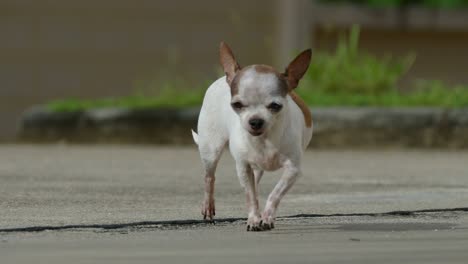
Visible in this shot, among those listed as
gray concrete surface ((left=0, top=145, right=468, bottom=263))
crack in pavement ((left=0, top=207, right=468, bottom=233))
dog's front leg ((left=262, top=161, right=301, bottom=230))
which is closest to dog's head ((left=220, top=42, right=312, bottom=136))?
dog's front leg ((left=262, top=161, right=301, bottom=230))

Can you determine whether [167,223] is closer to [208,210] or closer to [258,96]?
[208,210]

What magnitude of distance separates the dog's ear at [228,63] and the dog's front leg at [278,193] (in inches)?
18.8

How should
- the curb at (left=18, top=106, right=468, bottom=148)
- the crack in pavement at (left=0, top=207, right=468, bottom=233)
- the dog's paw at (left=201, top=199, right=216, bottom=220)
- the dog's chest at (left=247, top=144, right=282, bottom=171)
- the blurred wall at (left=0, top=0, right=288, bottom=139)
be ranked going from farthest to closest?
the blurred wall at (left=0, top=0, right=288, bottom=139) < the curb at (left=18, top=106, right=468, bottom=148) < the dog's paw at (left=201, top=199, right=216, bottom=220) < the dog's chest at (left=247, top=144, right=282, bottom=171) < the crack in pavement at (left=0, top=207, right=468, bottom=233)

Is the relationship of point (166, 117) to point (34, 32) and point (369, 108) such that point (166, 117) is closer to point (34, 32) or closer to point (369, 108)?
point (369, 108)

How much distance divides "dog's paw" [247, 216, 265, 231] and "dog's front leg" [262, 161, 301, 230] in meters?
0.02

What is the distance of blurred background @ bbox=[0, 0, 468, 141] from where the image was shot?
1614 centimetres

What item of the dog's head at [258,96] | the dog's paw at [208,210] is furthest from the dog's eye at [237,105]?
the dog's paw at [208,210]

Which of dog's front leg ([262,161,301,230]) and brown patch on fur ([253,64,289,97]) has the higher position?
brown patch on fur ([253,64,289,97])

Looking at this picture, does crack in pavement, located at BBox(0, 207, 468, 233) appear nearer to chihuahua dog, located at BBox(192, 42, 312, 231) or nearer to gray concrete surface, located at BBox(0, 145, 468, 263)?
gray concrete surface, located at BBox(0, 145, 468, 263)

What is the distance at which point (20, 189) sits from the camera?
816 cm

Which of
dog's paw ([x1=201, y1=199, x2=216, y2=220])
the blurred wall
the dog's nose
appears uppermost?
the blurred wall

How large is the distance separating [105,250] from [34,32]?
36.8ft

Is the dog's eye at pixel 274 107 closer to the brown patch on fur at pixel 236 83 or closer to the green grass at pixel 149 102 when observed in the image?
the brown patch on fur at pixel 236 83

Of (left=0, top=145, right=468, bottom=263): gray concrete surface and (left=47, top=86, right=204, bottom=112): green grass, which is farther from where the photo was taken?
(left=47, top=86, right=204, bottom=112): green grass
